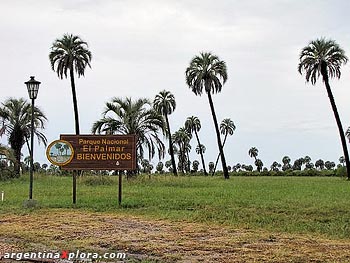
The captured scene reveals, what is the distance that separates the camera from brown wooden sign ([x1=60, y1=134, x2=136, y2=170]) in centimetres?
1856

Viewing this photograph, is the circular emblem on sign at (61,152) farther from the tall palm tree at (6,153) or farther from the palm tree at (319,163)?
the palm tree at (319,163)

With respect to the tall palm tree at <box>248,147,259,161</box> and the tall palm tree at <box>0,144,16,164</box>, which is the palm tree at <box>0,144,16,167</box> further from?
the tall palm tree at <box>248,147,259,161</box>

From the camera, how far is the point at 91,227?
1258 centimetres

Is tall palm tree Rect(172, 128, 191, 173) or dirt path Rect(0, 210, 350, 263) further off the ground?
tall palm tree Rect(172, 128, 191, 173)

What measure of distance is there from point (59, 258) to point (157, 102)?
59.1m

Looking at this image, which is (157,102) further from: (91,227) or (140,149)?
(91,227)

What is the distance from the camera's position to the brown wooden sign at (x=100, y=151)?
18562 millimetres

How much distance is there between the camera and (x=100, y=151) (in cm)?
1867

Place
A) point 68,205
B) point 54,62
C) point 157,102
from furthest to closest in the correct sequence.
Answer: point 157,102, point 54,62, point 68,205

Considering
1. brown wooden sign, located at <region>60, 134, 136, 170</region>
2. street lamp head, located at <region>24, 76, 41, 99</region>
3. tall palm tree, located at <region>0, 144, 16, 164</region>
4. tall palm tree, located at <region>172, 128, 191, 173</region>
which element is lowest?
brown wooden sign, located at <region>60, 134, 136, 170</region>

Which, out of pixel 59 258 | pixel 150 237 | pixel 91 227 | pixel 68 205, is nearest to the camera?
pixel 59 258

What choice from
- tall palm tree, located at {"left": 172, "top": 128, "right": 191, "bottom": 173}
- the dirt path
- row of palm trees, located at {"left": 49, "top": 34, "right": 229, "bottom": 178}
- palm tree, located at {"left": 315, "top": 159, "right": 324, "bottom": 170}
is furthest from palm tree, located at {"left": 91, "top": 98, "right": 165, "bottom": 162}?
palm tree, located at {"left": 315, "top": 159, "right": 324, "bottom": 170}

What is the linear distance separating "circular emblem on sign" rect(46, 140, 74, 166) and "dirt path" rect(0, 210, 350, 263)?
484cm

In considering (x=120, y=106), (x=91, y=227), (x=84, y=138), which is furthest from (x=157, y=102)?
(x=91, y=227)
